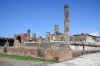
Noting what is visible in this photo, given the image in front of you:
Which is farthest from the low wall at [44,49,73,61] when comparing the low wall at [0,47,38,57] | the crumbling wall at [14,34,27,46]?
the crumbling wall at [14,34,27,46]

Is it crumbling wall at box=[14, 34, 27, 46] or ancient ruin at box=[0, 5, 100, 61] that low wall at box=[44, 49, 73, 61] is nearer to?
ancient ruin at box=[0, 5, 100, 61]

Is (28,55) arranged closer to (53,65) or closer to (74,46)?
(74,46)

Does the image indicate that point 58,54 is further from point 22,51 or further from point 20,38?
point 20,38

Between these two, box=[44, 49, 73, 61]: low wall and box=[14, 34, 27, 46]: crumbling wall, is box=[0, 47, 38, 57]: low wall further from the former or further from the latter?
box=[14, 34, 27, 46]: crumbling wall

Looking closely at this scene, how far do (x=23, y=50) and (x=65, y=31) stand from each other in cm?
521

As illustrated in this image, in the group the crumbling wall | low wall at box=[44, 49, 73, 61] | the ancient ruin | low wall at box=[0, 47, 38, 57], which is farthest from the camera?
the crumbling wall

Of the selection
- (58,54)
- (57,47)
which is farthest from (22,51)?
(58,54)

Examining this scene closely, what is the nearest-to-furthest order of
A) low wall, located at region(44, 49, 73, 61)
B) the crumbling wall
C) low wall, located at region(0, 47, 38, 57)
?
low wall, located at region(44, 49, 73, 61)
low wall, located at region(0, 47, 38, 57)
the crumbling wall

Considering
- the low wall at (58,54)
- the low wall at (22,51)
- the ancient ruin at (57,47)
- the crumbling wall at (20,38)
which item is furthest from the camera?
the crumbling wall at (20,38)

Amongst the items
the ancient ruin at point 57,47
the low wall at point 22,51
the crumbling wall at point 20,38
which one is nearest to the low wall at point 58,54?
the ancient ruin at point 57,47

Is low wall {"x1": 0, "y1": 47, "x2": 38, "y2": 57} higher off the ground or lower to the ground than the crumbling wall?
lower

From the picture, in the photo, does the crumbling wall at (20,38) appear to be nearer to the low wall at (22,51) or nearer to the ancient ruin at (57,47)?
the ancient ruin at (57,47)

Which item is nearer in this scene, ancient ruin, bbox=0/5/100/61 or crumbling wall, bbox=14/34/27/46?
ancient ruin, bbox=0/5/100/61

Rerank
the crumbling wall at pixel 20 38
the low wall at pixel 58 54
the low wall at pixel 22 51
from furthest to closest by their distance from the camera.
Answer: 1. the crumbling wall at pixel 20 38
2. the low wall at pixel 22 51
3. the low wall at pixel 58 54
